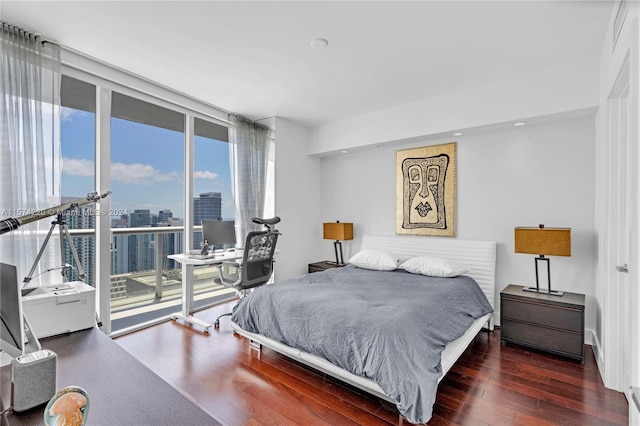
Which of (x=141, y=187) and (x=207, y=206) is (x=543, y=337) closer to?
(x=207, y=206)

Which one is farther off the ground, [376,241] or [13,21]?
[13,21]

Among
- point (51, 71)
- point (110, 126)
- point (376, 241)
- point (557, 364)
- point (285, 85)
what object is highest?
point (285, 85)

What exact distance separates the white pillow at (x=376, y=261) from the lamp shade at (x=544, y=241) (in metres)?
1.33

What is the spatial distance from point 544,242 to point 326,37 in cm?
273

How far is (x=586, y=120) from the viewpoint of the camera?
322cm

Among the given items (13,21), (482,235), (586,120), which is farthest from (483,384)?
(13,21)

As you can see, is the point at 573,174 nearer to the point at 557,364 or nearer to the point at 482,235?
the point at 482,235

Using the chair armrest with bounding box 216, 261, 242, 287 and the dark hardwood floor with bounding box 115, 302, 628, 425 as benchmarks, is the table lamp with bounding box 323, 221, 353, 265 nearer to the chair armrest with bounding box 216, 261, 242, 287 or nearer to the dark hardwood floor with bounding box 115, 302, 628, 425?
the chair armrest with bounding box 216, 261, 242, 287

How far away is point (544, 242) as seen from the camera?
2996 millimetres

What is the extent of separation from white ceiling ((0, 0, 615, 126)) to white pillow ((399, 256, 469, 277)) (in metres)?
1.97

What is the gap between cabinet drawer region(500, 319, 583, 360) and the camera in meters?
2.78

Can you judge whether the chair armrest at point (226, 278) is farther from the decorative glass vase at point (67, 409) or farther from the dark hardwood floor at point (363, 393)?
the decorative glass vase at point (67, 409)

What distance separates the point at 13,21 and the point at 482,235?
485 cm

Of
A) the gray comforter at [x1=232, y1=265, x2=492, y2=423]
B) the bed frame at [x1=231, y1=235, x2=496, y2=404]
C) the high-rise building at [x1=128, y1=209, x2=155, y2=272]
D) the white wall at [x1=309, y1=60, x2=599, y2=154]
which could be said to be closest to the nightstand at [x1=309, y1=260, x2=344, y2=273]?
the bed frame at [x1=231, y1=235, x2=496, y2=404]
